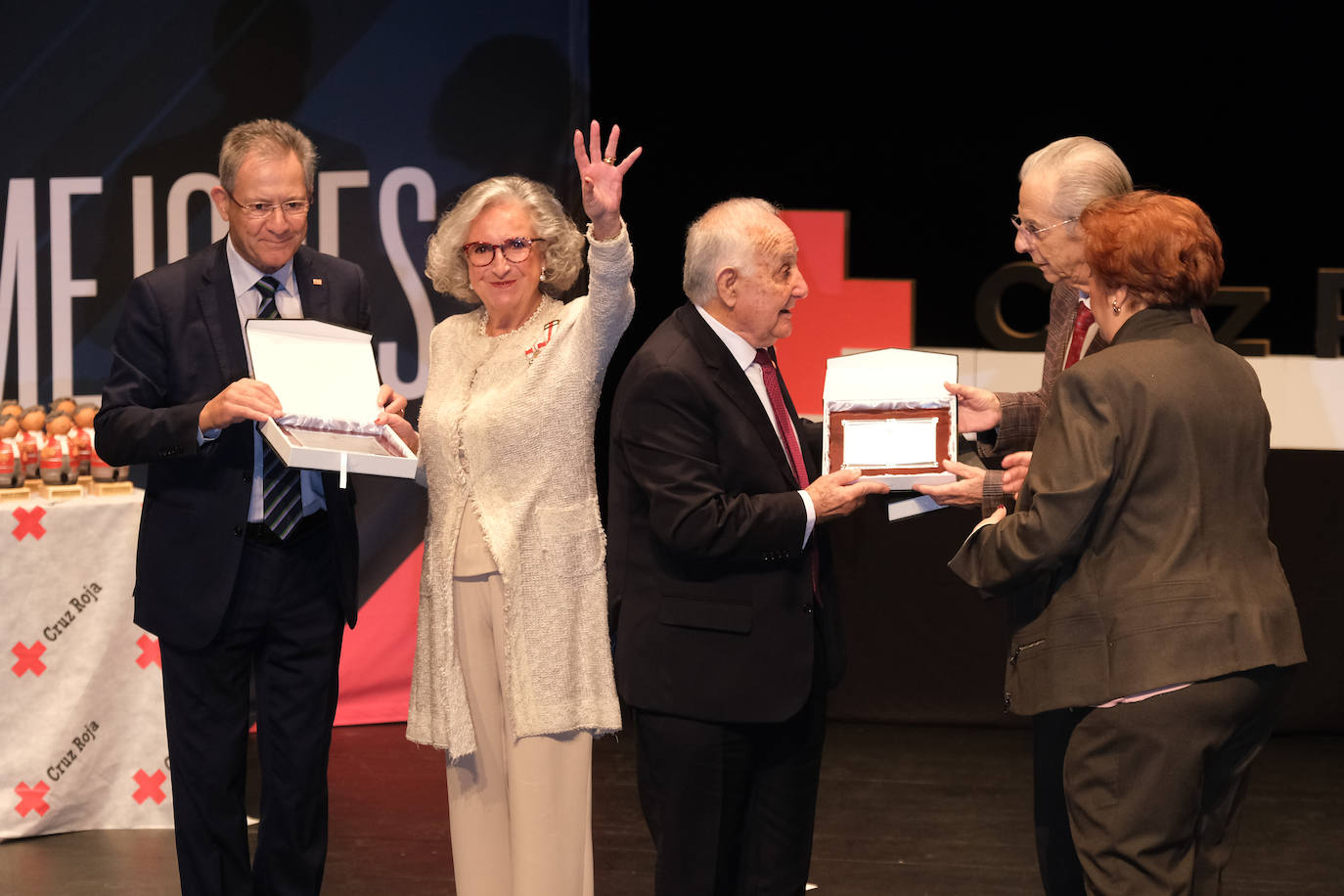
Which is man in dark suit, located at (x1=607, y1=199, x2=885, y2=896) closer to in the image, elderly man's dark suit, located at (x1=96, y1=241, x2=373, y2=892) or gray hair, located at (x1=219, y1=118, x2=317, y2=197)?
elderly man's dark suit, located at (x1=96, y1=241, x2=373, y2=892)

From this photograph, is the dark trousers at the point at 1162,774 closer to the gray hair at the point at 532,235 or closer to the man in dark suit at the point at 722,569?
the man in dark suit at the point at 722,569

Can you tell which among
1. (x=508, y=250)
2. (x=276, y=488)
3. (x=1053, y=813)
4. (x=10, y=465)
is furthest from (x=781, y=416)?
(x=10, y=465)

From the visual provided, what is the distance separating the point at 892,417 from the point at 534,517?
0.70 metres

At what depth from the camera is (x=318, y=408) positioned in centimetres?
272

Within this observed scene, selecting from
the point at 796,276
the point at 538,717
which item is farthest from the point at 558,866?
the point at 796,276

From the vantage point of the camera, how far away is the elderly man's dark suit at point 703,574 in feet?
8.35

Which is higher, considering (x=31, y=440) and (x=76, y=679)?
(x=31, y=440)

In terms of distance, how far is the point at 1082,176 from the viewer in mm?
2693

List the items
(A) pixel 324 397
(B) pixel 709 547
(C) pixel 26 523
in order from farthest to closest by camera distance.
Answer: (C) pixel 26 523, (A) pixel 324 397, (B) pixel 709 547

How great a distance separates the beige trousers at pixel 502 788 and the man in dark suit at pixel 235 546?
0.36m

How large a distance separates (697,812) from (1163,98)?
3.38 metres

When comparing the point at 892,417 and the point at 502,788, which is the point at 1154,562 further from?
the point at 502,788

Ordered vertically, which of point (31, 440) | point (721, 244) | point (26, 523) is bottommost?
point (26, 523)

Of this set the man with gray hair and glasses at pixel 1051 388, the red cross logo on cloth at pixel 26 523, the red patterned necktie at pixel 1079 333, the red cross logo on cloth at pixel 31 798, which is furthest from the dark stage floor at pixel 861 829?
the red patterned necktie at pixel 1079 333
